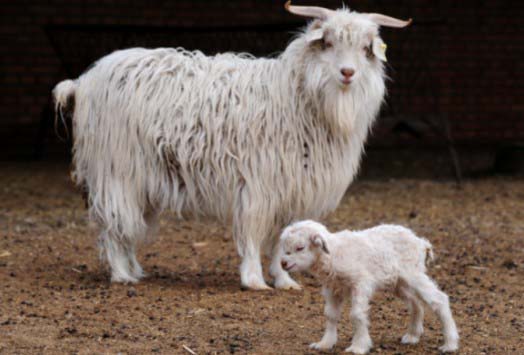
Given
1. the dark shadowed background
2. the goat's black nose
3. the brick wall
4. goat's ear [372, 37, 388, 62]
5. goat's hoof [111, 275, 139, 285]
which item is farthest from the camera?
the brick wall

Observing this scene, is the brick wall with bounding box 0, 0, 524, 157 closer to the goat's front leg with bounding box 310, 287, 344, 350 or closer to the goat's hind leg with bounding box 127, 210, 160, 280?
the goat's hind leg with bounding box 127, 210, 160, 280

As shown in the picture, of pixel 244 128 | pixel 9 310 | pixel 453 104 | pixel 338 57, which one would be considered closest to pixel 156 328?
pixel 9 310

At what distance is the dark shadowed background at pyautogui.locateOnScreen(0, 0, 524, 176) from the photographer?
11463mm

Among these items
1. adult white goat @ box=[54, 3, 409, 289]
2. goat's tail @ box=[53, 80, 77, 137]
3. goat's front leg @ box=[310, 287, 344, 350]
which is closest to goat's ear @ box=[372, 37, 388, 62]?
adult white goat @ box=[54, 3, 409, 289]

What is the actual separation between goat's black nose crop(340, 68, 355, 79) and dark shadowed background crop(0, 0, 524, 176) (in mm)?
4967

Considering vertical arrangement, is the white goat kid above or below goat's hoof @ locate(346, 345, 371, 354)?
above

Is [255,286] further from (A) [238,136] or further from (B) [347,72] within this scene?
(B) [347,72]

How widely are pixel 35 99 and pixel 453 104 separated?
5751mm

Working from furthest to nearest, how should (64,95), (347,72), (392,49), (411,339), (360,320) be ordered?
(392,49) → (64,95) → (347,72) → (411,339) → (360,320)

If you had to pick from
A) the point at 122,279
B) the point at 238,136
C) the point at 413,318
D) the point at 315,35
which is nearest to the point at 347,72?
the point at 315,35

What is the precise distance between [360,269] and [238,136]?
1739 mm

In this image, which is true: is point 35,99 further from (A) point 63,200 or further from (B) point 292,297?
(B) point 292,297

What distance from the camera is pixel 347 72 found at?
5895 millimetres

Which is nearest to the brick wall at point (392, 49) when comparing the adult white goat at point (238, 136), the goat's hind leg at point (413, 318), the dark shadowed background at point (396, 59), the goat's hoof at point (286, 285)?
the dark shadowed background at point (396, 59)
